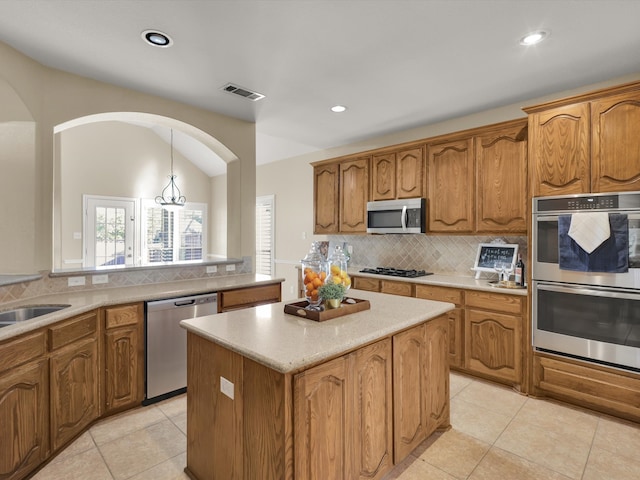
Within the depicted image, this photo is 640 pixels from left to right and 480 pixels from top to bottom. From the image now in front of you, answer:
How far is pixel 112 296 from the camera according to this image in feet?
8.30

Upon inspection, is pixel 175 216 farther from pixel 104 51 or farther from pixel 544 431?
pixel 544 431

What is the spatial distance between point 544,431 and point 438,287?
1.35 m

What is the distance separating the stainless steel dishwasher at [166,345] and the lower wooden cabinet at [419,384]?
5.86 feet

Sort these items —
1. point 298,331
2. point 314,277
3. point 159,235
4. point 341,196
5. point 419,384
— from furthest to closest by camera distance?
point 159,235 < point 341,196 < point 419,384 < point 314,277 < point 298,331

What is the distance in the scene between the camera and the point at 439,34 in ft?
7.09

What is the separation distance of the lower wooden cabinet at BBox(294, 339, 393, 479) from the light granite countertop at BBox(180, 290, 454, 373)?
9 centimetres

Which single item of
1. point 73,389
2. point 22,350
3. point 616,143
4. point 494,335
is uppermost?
point 616,143

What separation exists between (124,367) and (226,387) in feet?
4.60

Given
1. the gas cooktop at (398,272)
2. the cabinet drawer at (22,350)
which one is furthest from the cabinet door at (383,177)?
the cabinet drawer at (22,350)

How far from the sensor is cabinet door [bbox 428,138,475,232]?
11.1 feet

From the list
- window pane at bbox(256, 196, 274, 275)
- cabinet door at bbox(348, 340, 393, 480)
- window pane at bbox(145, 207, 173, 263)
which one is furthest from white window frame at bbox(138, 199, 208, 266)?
cabinet door at bbox(348, 340, 393, 480)

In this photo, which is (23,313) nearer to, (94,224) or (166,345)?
(166,345)

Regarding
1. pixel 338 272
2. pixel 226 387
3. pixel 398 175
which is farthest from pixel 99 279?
pixel 398 175

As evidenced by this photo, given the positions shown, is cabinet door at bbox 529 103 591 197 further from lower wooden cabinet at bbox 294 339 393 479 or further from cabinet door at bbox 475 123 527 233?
lower wooden cabinet at bbox 294 339 393 479
